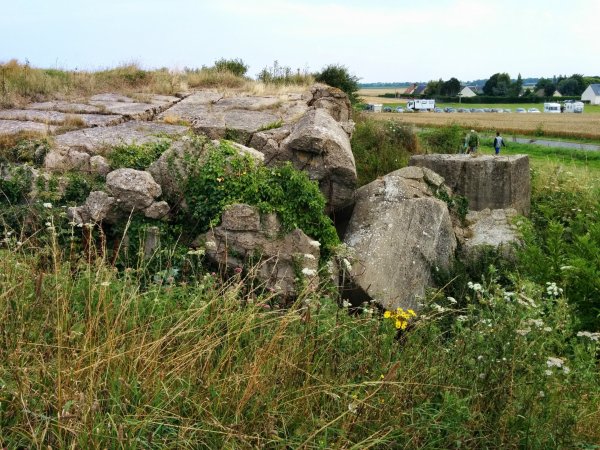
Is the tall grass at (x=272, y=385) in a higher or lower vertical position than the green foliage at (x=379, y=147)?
lower

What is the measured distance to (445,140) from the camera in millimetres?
17297

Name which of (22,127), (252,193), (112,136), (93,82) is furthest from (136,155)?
(93,82)

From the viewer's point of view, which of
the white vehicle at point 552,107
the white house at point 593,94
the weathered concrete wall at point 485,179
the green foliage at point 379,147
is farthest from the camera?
the white house at point 593,94

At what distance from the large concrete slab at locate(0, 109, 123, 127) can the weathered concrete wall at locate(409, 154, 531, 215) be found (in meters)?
5.81

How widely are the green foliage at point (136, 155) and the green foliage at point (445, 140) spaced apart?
10.5 meters

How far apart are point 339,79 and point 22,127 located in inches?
480


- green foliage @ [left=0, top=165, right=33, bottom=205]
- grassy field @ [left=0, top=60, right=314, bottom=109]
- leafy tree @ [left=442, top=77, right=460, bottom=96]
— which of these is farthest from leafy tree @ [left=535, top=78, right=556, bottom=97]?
green foliage @ [left=0, top=165, right=33, bottom=205]

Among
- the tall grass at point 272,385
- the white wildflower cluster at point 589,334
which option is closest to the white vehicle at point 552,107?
the white wildflower cluster at point 589,334

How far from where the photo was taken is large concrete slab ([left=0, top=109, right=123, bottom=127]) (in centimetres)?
932

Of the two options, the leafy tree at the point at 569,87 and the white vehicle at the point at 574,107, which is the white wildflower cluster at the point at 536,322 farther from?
the leafy tree at the point at 569,87

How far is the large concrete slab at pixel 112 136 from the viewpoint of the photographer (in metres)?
7.77

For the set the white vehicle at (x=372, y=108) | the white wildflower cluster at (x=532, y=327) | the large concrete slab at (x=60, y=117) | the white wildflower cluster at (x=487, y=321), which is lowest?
the white wildflower cluster at (x=487, y=321)

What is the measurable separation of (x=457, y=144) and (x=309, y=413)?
15.3 metres

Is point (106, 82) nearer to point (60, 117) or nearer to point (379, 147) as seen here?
point (60, 117)
